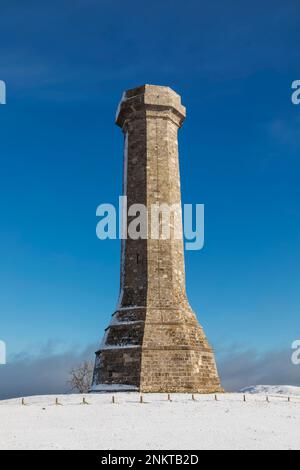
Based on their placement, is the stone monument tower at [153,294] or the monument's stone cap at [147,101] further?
the monument's stone cap at [147,101]

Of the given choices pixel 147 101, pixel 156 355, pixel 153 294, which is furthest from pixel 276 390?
pixel 147 101

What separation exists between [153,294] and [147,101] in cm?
1107

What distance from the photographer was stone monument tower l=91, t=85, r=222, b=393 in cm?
2367

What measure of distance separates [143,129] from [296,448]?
1979 centimetres

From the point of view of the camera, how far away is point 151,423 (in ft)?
52.1

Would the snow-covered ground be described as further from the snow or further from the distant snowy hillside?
the distant snowy hillside

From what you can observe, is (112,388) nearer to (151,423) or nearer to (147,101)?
(151,423)

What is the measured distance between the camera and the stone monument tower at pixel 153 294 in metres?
23.7

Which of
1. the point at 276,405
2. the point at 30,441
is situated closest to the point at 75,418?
the point at 30,441

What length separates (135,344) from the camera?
24094mm

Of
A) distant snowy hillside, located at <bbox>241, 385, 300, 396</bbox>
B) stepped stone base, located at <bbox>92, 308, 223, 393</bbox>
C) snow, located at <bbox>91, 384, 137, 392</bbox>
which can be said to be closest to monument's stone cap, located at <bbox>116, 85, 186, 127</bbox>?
stepped stone base, located at <bbox>92, 308, 223, 393</bbox>

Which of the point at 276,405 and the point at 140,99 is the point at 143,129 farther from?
the point at 276,405

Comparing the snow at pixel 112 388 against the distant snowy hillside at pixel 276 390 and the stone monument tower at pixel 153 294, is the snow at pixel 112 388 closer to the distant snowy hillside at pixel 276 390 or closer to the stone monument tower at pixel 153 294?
the stone monument tower at pixel 153 294

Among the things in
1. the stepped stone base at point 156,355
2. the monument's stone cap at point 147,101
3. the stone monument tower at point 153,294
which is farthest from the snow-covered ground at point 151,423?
the monument's stone cap at point 147,101
